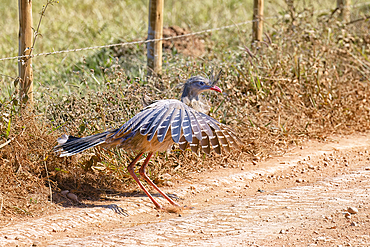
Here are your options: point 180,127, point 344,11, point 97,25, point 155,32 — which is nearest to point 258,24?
point 344,11

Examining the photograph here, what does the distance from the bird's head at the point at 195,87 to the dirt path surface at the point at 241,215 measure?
94 centimetres

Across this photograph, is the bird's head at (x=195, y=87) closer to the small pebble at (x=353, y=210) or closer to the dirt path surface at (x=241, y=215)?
the dirt path surface at (x=241, y=215)

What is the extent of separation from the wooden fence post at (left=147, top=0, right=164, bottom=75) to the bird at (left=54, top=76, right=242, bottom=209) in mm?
1964

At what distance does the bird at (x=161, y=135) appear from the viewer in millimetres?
4336

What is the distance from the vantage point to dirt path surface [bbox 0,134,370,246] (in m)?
3.92

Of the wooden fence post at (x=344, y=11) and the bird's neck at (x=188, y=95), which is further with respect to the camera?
the wooden fence post at (x=344, y=11)

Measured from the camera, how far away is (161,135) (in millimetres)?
4254

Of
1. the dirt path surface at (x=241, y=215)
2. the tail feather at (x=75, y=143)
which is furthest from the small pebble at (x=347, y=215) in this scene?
the tail feather at (x=75, y=143)

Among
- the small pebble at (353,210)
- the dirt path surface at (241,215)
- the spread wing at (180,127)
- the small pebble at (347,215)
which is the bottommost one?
the dirt path surface at (241,215)

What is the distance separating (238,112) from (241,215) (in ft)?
7.28

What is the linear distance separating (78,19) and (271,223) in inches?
331

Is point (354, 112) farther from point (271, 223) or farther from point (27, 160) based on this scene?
point (27, 160)

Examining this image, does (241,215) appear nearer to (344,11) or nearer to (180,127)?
(180,127)

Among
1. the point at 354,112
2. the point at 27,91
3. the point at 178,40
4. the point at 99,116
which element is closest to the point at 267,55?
the point at 354,112
